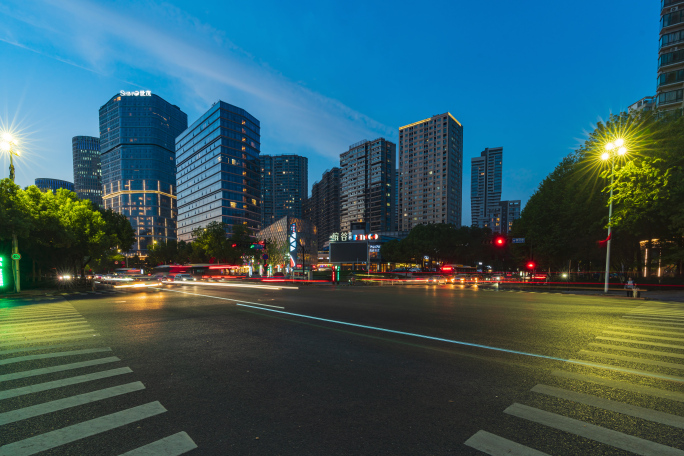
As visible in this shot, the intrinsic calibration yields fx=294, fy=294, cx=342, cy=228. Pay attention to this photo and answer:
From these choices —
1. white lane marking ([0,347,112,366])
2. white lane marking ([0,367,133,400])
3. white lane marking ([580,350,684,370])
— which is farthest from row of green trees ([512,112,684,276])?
white lane marking ([0,347,112,366])

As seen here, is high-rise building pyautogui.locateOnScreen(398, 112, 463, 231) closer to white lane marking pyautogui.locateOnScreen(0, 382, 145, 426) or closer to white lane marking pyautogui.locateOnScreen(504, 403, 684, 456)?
white lane marking pyautogui.locateOnScreen(504, 403, 684, 456)

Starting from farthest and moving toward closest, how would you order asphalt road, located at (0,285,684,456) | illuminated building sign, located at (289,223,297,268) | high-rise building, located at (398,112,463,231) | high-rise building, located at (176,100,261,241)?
high-rise building, located at (398,112,463,231)
high-rise building, located at (176,100,261,241)
illuminated building sign, located at (289,223,297,268)
asphalt road, located at (0,285,684,456)

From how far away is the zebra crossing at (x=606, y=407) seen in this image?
124 inches

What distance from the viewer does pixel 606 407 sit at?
4.05 meters

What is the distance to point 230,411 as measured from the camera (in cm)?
398

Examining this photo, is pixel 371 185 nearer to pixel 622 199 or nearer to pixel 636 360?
pixel 622 199

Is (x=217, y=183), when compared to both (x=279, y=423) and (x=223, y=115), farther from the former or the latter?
(x=279, y=423)

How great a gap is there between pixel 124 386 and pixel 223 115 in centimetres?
12485

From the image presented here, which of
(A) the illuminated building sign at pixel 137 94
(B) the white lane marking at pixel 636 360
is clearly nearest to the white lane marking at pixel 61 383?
(B) the white lane marking at pixel 636 360

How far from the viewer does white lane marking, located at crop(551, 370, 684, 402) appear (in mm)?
4414

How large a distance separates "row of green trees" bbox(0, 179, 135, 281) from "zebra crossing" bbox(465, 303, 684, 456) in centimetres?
3045

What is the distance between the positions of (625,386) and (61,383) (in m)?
9.37

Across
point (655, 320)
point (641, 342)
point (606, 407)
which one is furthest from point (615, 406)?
point (655, 320)

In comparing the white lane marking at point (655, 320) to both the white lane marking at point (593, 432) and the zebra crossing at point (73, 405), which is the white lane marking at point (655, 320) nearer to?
the white lane marking at point (593, 432)
